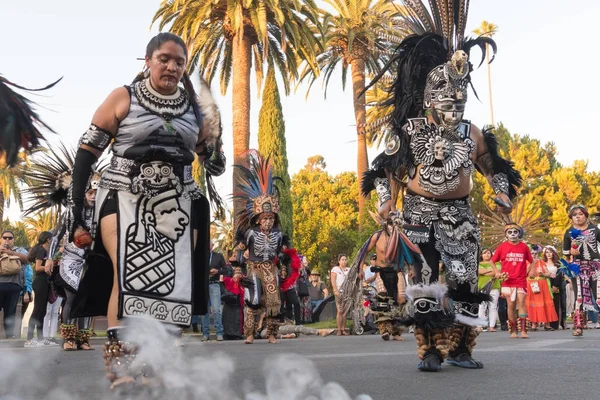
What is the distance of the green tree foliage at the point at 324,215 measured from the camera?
5403cm

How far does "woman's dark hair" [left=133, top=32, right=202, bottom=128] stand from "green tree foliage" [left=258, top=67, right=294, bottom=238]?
24704mm

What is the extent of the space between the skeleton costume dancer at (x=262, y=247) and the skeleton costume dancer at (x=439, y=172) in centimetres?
496

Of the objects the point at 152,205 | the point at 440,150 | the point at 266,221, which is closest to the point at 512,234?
the point at 266,221

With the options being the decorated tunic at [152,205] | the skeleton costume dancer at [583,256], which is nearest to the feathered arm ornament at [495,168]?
the decorated tunic at [152,205]

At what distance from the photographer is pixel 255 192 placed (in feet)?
39.6

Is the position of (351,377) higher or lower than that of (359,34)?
lower

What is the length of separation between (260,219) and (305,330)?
4.85 metres

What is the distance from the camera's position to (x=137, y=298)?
440cm

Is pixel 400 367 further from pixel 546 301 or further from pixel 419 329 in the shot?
pixel 546 301

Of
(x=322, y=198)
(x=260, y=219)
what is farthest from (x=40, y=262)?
(x=322, y=198)

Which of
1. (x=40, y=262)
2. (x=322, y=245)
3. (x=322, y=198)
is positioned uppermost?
(x=322, y=198)

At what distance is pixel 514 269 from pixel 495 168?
6410 mm

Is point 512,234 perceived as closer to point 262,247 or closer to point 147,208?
point 262,247

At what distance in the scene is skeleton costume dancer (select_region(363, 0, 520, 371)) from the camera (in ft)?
20.7
